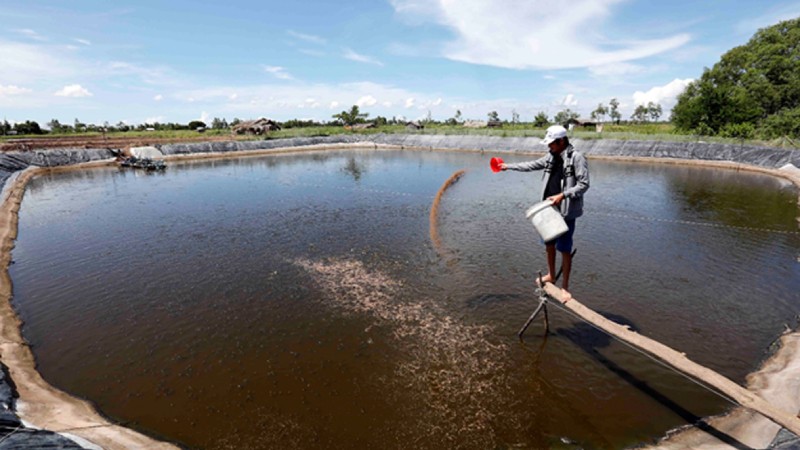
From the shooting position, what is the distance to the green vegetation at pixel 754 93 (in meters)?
36.4

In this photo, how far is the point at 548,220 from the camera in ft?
16.8

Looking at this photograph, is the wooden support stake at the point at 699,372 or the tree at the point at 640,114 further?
the tree at the point at 640,114

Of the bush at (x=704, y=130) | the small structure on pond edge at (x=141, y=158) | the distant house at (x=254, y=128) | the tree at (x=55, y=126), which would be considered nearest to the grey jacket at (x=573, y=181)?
the small structure on pond edge at (x=141, y=158)

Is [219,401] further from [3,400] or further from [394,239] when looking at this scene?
[394,239]

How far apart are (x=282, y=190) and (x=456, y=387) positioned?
2000cm

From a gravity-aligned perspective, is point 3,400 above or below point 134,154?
below

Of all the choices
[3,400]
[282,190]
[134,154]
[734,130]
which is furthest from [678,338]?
[134,154]

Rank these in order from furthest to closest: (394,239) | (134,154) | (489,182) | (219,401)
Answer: (134,154) < (489,182) < (394,239) < (219,401)

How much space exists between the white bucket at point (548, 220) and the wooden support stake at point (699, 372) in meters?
1.05

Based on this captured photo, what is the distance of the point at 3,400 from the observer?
4.91 metres

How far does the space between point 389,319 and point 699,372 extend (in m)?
5.28

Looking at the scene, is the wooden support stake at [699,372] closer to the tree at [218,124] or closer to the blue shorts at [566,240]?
the blue shorts at [566,240]

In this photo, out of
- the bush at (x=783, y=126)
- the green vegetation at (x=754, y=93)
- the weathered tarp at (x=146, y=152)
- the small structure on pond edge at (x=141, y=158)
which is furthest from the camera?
the weathered tarp at (x=146, y=152)

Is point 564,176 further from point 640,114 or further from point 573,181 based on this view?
point 640,114
